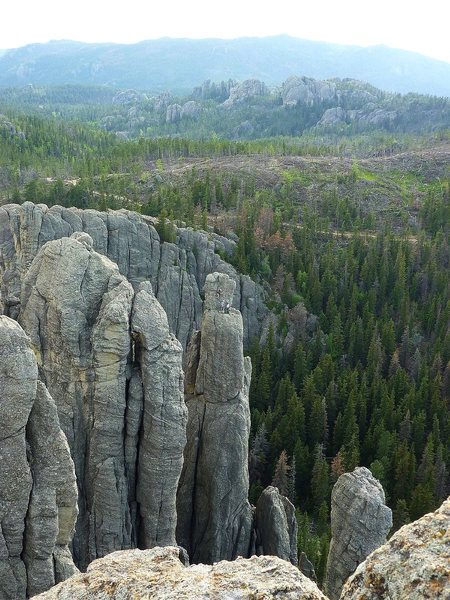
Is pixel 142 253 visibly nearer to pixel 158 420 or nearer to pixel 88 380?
pixel 88 380

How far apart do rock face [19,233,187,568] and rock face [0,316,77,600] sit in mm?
6158

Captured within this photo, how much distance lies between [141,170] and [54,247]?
111 metres

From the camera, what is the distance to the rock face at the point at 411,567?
20.2 ft

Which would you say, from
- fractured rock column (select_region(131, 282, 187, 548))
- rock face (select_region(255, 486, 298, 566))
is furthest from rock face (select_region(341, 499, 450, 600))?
rock face (select_region(255, 486, 298, 566))

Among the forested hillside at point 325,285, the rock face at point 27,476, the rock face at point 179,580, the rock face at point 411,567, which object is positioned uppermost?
the rock face at point 411,567

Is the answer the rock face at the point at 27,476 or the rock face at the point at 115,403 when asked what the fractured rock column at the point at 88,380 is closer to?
the rock face at the point at 115,403

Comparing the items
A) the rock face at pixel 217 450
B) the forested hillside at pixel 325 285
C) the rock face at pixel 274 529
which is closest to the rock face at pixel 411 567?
the rock face at pixel 217 450

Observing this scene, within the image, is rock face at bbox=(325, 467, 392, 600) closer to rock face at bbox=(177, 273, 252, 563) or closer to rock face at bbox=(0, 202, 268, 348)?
rock face at bbox=(177, 273, 252, 563)

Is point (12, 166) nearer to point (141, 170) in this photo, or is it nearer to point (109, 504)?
point (141, 170)

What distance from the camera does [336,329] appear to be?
7425 cm

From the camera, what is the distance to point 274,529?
29500mm

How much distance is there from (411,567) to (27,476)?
45.9ft

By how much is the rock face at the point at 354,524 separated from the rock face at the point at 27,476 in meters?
12.1

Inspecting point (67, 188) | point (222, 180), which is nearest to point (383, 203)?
point (222, 180)
